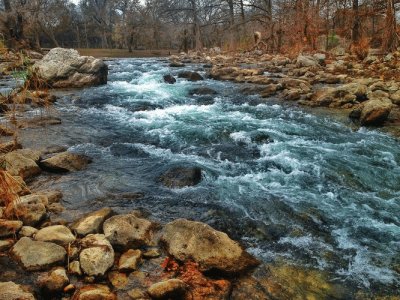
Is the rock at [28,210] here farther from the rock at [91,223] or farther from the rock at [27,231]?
the rock at [91,223]

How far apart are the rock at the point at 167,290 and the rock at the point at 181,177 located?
217 centimetres

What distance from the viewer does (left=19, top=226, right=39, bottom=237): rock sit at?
348 centimetres

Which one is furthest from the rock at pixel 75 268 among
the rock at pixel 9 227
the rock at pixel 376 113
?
the rock at pixel 376 113

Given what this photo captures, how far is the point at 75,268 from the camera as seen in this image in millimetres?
3057

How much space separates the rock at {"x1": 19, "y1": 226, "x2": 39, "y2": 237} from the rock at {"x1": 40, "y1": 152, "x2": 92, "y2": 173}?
5.95 ft

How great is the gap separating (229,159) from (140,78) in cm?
952

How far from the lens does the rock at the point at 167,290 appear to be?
111 inches

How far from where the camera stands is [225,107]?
31.6 feet

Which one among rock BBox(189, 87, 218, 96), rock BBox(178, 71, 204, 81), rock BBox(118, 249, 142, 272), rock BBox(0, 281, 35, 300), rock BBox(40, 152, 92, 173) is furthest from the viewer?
rock BBox(178, 71, 204, 81)

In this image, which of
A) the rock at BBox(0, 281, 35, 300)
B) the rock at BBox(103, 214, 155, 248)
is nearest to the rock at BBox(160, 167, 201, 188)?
the rock at BBox(103, 214, 155, 248)

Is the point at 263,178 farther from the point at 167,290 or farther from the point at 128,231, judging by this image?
the point at 167,290

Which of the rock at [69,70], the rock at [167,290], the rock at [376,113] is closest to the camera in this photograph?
the rock at [167,290]

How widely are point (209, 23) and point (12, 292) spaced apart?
28.9m

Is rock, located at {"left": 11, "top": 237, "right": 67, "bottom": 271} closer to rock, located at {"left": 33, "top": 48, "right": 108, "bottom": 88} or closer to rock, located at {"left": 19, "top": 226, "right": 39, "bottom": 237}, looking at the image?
rock, located at {"left": 19, "top": 226, "right": 39, "bottom": 237}
